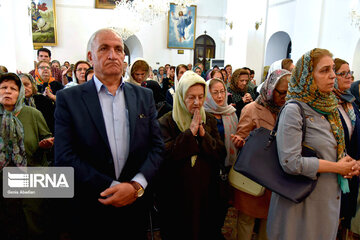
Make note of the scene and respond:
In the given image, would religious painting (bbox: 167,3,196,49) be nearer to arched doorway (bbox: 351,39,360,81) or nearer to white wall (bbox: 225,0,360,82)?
white wall (bbox: 225,0,360,82)

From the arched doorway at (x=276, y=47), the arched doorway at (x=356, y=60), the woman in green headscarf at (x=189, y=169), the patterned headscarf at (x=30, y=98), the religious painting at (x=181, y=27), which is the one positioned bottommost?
the woman in green headscarf at (x=189, y=169)

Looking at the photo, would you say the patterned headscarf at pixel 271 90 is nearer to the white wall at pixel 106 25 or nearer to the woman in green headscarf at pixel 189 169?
the woman in green headscarf at pixel 189 169

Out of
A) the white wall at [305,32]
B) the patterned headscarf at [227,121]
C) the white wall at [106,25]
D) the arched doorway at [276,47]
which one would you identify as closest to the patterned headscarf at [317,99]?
the patterned headscarf at [227,121]

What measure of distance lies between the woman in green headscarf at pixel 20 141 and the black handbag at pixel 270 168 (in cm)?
186

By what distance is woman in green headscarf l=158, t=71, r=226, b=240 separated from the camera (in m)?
2.15

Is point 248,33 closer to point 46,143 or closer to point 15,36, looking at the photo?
point 15,36

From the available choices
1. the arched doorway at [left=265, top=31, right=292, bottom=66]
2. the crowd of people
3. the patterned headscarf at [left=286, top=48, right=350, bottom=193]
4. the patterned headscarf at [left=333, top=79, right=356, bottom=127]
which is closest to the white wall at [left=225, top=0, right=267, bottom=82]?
the arched doorway at [left=265, top=31, right=292, bottom=66]

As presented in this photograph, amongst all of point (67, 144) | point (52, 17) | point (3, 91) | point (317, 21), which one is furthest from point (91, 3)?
point (67, 144)

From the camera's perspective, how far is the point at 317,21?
8617mm

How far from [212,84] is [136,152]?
5.02ft

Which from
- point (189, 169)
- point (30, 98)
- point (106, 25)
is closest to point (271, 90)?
point (189, 169)

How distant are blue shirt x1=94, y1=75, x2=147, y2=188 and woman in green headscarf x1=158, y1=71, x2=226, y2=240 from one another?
1.67 ft

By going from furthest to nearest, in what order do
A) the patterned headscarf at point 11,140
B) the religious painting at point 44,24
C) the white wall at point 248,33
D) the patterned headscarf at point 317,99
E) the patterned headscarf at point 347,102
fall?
the religious painting at point 44,24 → the white wall at point 248,33 → the patterned headscarf at point 11,140 → the patterned headscarf at point 347,102 → the patterned headscarf at point 317,99

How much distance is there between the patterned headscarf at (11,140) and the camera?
2.26m
